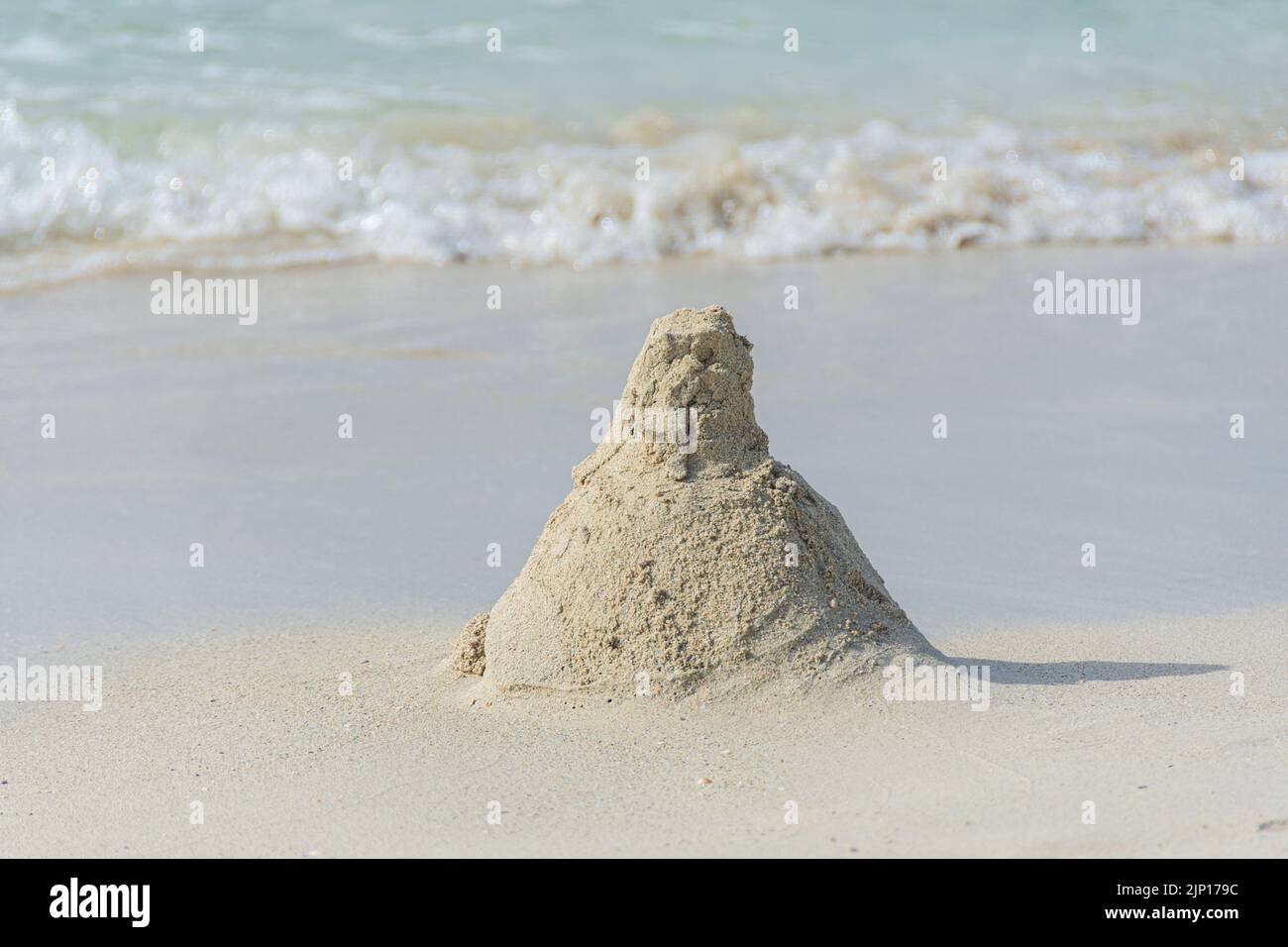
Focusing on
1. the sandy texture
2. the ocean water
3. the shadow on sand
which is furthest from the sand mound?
the ocean water

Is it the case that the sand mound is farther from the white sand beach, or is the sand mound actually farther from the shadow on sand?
the shadow on sand

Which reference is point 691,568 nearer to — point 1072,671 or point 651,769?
point 651,769

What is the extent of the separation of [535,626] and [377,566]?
4.83 feet

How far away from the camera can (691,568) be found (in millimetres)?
3697

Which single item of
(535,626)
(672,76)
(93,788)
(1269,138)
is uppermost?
(672,76)

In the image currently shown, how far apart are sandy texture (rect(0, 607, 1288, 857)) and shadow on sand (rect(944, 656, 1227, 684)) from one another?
12 mm

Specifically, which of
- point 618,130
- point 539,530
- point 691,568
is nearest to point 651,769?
point 691,568

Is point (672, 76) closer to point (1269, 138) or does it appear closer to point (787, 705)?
point (1269, 138)

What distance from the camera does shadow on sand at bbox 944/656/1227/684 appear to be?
391cm

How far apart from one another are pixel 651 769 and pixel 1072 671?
1.30m

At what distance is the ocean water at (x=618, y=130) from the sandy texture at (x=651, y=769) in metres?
6.69

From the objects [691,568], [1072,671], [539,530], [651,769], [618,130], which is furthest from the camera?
[618,130]

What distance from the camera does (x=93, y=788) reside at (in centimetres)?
350

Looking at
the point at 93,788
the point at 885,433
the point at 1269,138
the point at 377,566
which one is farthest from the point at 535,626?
the point at 1269,138
